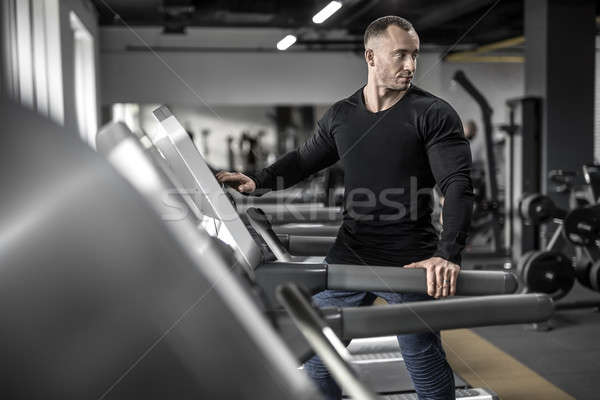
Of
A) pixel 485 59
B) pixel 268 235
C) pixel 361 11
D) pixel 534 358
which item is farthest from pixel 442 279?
pixel 485 59

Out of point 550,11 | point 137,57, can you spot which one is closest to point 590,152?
point 550,11

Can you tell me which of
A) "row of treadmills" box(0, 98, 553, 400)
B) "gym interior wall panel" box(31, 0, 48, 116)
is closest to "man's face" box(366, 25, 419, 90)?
"row of treadmills" box(0, 98, 553, 400)

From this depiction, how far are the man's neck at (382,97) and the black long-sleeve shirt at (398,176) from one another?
0.03 metres

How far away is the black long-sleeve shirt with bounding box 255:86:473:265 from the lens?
5.50 feet

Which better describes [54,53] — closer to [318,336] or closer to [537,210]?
[537,210]

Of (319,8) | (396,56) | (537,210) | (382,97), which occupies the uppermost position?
(319,8)

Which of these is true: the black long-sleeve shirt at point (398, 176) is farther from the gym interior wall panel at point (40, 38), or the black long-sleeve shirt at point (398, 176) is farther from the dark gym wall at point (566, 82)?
the dark gym wall at point (566, 82)

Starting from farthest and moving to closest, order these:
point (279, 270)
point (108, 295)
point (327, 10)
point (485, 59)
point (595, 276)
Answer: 1. point (485, 59)
2. point (327, 10)
3. point (595, 276)
4. point (279, 270)
5. point (108, 295)

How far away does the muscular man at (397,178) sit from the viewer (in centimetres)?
168

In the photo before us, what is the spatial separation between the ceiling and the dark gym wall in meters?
0.91

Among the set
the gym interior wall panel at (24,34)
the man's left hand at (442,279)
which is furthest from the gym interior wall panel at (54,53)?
the man's left hand at (442,279)

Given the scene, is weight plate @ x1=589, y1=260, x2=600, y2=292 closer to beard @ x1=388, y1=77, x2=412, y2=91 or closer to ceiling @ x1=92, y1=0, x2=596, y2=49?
beard @ x1=388, y1=77, x2=412, y2=91

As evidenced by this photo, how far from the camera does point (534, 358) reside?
3402mm

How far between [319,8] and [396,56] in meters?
6.15
